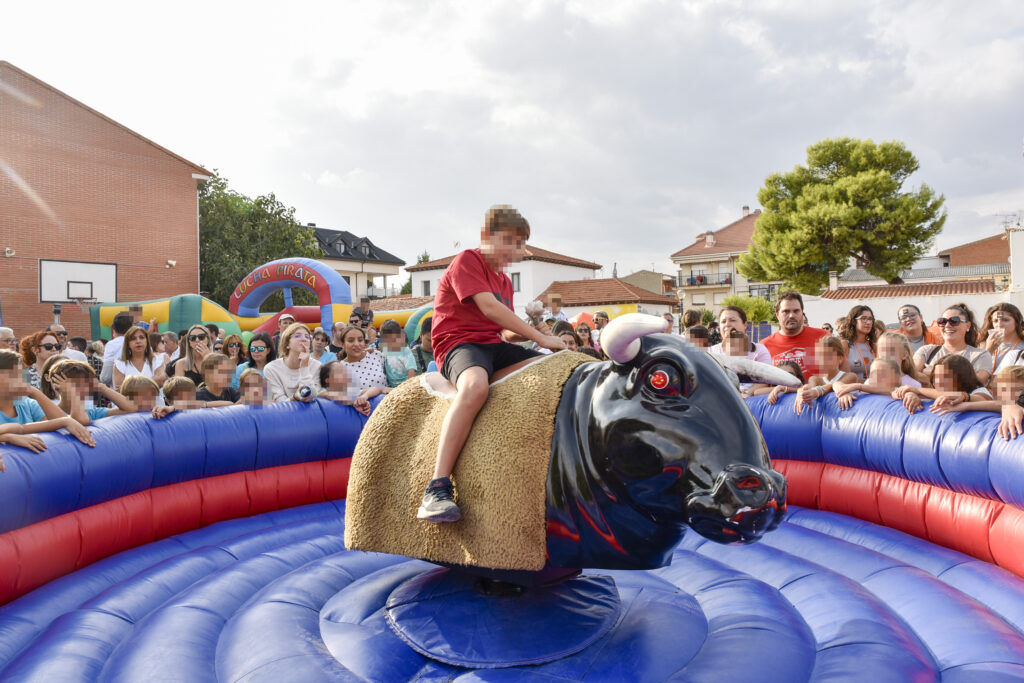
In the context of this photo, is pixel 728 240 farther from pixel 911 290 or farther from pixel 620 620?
pixel 620 620

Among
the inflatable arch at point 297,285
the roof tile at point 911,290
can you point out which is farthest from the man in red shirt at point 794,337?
the roof tile at point 911,290

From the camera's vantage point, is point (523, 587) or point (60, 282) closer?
point (523, 587)

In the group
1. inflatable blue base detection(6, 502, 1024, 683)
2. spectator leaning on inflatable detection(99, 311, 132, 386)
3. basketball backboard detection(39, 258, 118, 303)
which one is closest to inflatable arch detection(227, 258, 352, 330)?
basketball backboard detection(39, 258, 118, 303)

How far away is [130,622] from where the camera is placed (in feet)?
9.97

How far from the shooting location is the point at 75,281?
890 inches

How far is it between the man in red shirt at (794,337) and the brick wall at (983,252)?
162 ft

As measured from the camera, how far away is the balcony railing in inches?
1892

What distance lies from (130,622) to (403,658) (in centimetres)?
140

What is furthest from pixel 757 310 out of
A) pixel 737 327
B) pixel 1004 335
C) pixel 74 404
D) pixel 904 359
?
pixel 74 404

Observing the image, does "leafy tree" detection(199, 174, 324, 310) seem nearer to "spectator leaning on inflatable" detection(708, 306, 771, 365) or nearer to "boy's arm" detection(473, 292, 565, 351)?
"spectator leaning on inflatable" detection(708, 306, 771, 365)

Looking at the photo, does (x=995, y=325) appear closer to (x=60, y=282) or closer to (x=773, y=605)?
(x=773, y=605)

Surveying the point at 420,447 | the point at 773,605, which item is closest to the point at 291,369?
the point at 420,447

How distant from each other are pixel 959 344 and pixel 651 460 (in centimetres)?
424

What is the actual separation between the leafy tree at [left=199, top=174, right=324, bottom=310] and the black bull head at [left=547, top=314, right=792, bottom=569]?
29.8m
